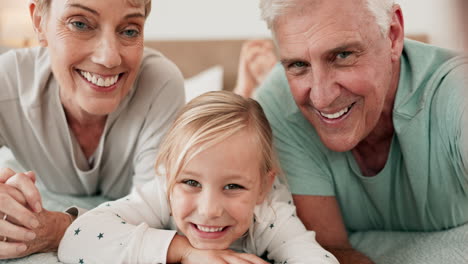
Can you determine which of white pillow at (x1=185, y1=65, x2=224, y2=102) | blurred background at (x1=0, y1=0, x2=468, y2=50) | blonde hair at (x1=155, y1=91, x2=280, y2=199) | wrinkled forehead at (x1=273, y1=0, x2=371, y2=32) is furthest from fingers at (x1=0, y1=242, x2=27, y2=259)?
blurred background at (x1=0, y1=0, x2=468, y2=50)

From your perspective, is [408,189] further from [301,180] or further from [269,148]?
[269,148]

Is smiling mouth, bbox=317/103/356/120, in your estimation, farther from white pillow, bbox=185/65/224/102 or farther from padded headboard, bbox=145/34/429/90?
padded headboard, bbox=145/34/429/90

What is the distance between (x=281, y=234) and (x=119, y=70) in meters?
0.62

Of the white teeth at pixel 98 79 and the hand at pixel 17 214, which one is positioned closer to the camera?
the hand at pixel 17 214

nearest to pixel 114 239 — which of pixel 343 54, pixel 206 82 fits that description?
pixel 343 54

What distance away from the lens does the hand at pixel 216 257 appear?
1.07 m

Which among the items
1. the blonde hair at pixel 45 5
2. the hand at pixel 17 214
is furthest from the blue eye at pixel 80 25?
the hand at pixel 17 214

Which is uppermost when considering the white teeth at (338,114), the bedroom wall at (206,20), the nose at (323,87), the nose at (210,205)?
the nose at (323,87)

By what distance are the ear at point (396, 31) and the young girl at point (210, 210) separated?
40 cm

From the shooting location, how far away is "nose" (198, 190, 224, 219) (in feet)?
3.44

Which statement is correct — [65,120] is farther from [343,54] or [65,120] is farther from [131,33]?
[343,54]

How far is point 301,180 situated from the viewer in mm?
1380

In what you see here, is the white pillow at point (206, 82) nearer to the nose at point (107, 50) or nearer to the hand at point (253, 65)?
the hand at point (253, 65)

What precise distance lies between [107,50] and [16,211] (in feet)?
1.48
